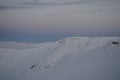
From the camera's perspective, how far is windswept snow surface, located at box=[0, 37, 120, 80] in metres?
2.19

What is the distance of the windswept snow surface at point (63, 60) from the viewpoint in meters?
2.19

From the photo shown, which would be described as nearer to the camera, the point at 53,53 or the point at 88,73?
the point at 88,73

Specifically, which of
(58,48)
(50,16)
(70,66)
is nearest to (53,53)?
Answer: (58,48)

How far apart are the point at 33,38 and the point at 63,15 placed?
1.54 ft

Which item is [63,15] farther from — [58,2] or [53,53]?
[53,53]

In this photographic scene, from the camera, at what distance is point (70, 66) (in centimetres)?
226

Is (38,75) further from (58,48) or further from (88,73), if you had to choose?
(88,73)

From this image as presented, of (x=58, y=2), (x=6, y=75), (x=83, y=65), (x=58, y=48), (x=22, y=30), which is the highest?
(x=58, y=2)

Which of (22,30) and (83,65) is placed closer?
(83,65)

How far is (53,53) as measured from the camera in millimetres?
2336

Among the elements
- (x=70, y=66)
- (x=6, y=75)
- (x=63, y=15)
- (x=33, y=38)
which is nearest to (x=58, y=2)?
(x=63, y=15)

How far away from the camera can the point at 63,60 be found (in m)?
2.28

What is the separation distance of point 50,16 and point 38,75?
28.8 inches

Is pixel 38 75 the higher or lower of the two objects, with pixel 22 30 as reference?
lower
